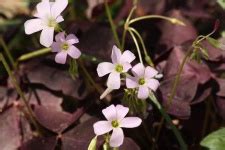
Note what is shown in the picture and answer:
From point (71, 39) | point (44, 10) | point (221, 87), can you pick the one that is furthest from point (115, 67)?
point (221, 87)

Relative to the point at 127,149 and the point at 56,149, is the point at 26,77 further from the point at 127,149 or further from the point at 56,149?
the point at 127,149

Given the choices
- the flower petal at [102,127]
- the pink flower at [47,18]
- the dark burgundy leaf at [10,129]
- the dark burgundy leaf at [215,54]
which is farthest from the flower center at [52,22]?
the dark burgundy leaf at [215,54]

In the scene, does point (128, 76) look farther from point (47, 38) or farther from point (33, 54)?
point (33, 54)

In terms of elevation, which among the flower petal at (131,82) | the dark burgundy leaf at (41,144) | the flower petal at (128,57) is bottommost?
the dark burgundy leaf at (41,144)

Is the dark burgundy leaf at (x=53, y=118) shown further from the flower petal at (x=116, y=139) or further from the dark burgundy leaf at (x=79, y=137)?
the flower petal at (x=116, y=139)

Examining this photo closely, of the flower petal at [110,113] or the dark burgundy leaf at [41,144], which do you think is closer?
the flower petal at [110,113]

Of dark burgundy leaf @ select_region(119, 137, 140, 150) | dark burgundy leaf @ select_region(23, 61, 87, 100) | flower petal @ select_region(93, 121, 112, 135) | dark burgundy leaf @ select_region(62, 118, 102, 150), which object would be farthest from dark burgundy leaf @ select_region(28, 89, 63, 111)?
flower petal @ select_region(93, 121, 112, 135)
